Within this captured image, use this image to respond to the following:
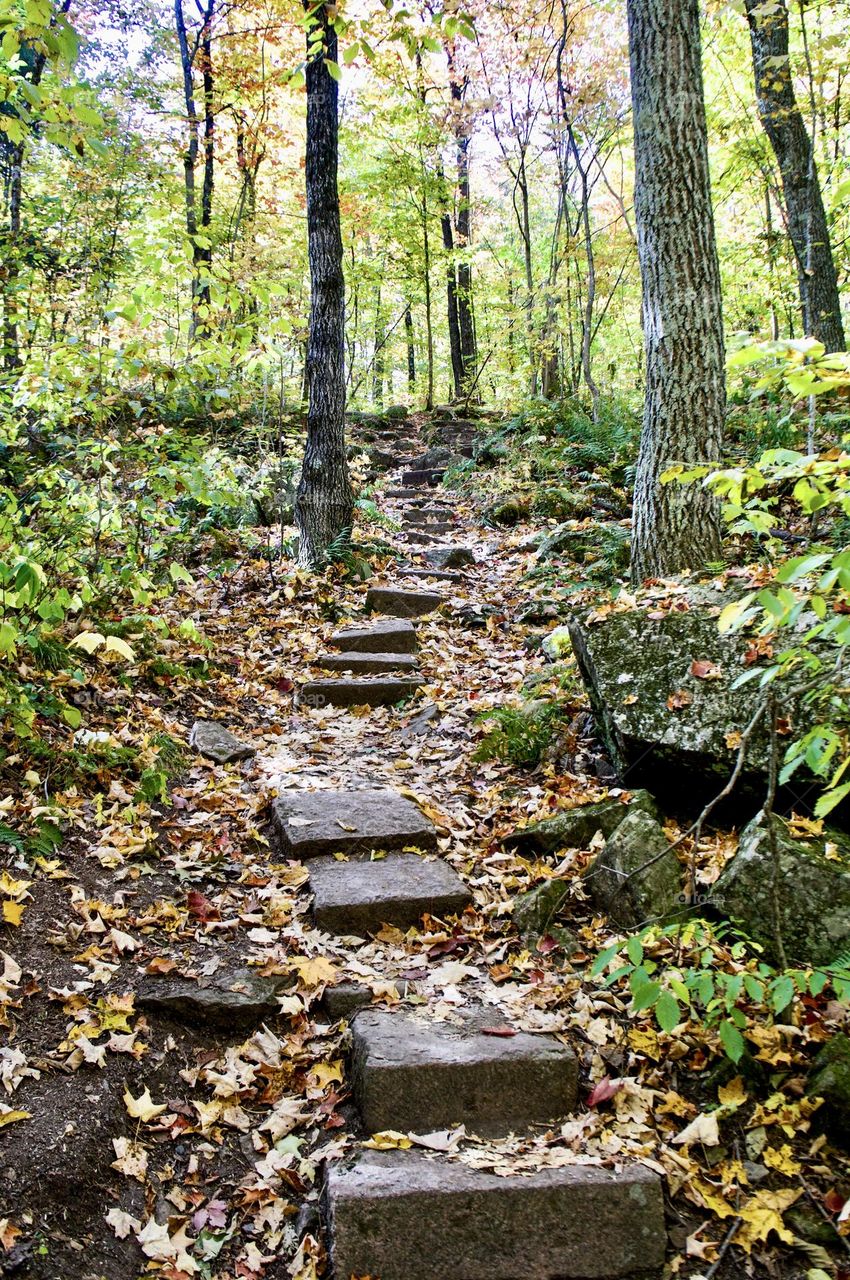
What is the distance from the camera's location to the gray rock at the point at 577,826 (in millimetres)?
4215

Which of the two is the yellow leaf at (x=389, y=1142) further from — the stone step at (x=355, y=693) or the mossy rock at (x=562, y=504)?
the mossy rock at (x=562, y=504)

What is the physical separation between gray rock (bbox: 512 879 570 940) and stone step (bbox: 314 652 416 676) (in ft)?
10.9

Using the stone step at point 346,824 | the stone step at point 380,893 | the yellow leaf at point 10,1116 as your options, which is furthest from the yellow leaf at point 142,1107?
the stone step at point 346,824

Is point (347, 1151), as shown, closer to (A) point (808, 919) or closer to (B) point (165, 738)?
(A) point (808, 919)

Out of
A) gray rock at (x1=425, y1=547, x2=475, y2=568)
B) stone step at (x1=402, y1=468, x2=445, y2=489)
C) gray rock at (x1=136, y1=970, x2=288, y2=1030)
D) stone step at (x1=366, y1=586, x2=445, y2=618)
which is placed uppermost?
stone step at (x1=402, y1=468, x2=445, y2=489)

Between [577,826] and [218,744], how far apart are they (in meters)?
2.58

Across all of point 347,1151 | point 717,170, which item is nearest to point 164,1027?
point 347,1151

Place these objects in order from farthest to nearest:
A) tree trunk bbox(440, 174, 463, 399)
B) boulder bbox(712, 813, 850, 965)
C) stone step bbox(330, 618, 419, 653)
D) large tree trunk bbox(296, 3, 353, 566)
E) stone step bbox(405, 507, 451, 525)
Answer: tree trunk bbox(440, 174, 463, 399)
stone step bbox(405, 507, 451, 525)
large tree trunk bbox(296, 3, 353, 566)
stone step bbox(330, 618, 419, 653)
boulder bbox(712, 813, 850, 965)

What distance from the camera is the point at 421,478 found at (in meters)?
14.0

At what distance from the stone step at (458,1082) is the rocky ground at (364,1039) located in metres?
0.01

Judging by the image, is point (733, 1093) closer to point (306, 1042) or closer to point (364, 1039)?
point (364, 1039)

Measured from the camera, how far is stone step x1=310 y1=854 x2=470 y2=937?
3.81 metres

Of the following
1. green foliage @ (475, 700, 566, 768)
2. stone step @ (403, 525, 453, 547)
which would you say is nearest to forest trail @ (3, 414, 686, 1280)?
green foliage @ (475, 700, 566, 768)

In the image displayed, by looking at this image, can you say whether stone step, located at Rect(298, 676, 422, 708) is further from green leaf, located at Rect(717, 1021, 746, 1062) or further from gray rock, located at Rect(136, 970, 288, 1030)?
green leaf, located at Rect(717, 1021, 746, 1062)
